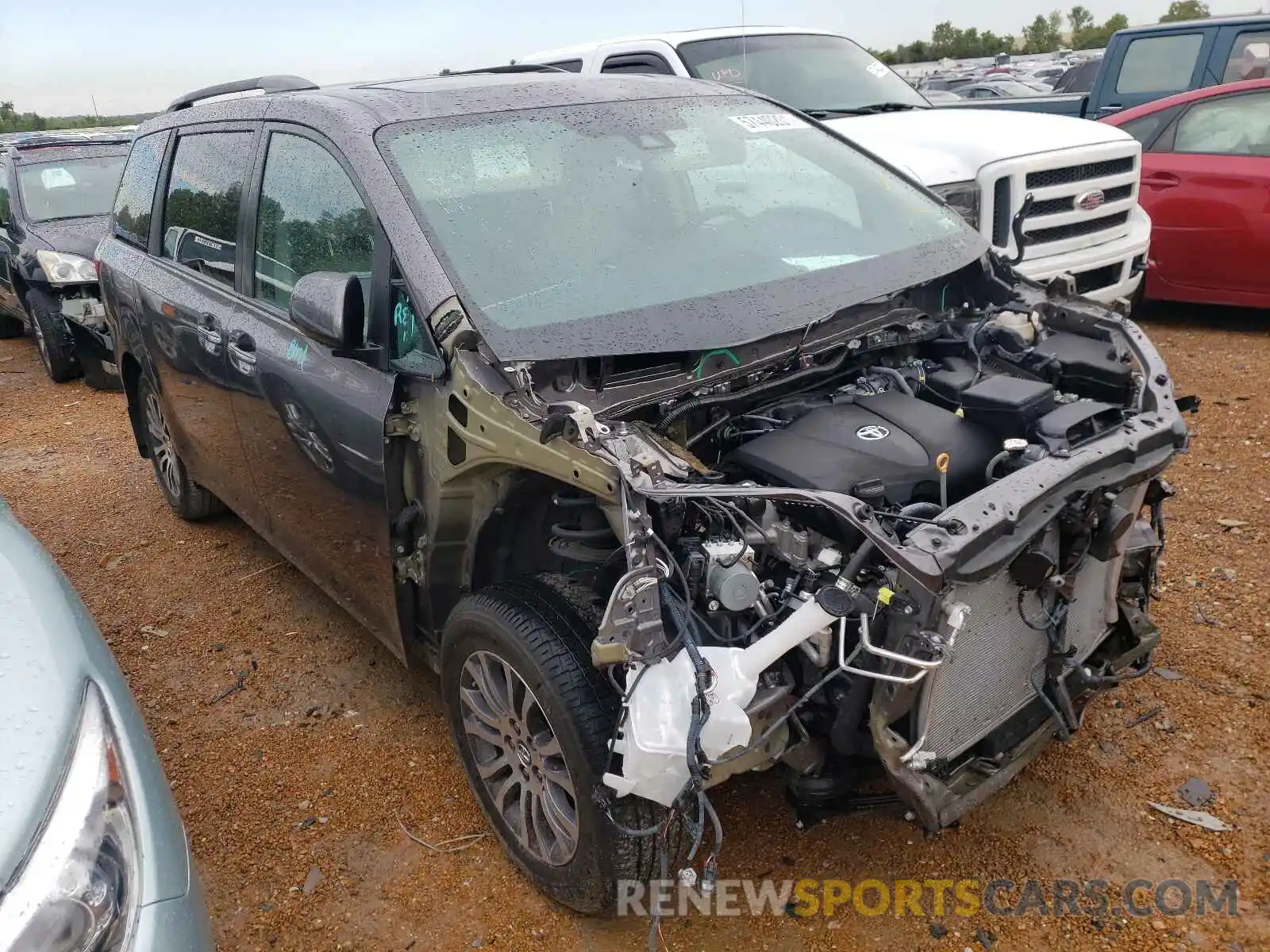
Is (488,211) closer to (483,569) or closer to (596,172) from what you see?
(596,172)

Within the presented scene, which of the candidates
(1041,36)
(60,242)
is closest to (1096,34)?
(1041,36)

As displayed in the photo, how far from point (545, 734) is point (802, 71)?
17.2ft

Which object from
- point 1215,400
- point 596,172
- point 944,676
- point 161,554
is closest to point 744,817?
point 944,676

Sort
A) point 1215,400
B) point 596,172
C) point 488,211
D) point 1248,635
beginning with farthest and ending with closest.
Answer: point 1215,400, point 1248,635, point 596,172, point 488,211

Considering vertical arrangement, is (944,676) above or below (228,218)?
below

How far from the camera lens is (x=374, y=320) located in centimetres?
268

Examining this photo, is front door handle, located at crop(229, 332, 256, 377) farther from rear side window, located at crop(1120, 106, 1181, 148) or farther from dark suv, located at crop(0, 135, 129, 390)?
rear side window, located at crop(1120, 106, 1181, 148)

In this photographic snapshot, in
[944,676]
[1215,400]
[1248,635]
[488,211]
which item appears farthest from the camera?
[1215,400]

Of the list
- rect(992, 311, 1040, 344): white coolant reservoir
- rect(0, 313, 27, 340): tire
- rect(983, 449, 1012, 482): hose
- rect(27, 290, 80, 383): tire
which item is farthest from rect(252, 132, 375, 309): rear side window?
rect(0, 313, 27, 340): tire

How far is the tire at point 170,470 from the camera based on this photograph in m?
4.75

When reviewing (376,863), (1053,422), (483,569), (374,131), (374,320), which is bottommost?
(376,863)

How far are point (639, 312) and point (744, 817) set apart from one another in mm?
1416

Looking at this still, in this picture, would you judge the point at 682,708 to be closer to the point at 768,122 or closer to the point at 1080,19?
the point at 768,122

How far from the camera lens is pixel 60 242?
25.8ft
